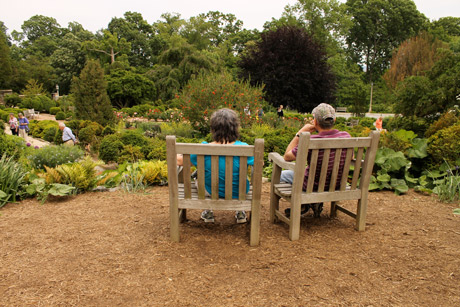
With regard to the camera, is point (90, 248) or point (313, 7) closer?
point (90, 248)

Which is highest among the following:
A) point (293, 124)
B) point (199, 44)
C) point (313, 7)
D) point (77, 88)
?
point (313, 7)

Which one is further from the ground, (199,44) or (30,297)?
(199,44)

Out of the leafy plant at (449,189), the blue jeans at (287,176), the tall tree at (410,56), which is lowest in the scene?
the leafy plant at (449,189)

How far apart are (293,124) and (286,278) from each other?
11.2 m

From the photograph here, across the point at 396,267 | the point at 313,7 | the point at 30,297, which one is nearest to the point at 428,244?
the point at 396,267

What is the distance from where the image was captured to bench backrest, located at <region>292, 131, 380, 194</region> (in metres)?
2.81

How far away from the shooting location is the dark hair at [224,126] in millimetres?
2898

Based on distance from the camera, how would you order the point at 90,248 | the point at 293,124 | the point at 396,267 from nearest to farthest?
the point at 396,267 < the point at 90,248 < the point at 293,124

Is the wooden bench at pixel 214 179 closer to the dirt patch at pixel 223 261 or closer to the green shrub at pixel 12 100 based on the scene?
the dirt patch at pixel 223 261

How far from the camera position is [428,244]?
2.95 m

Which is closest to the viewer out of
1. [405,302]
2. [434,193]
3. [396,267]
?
[405,302]

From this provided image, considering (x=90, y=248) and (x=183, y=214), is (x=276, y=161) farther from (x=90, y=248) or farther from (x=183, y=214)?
(x=90, y=248)

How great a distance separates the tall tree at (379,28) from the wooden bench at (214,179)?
5333cm

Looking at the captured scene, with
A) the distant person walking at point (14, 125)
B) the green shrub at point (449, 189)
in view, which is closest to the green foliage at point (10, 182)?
the green shrub at point (449, 189)
